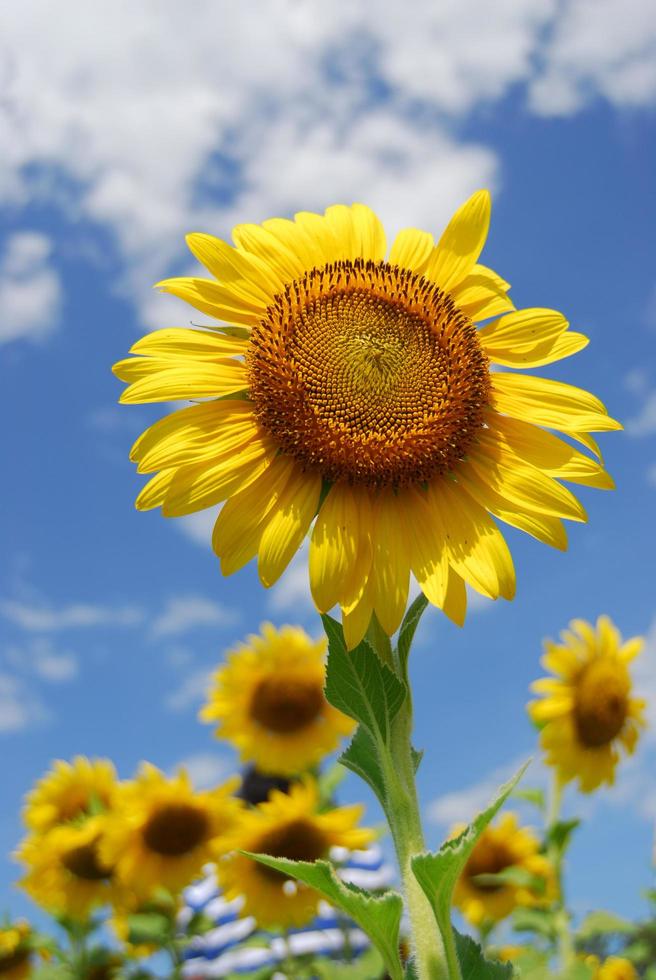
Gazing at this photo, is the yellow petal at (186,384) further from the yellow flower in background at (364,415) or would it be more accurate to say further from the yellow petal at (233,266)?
the yellow petal at (233,266)

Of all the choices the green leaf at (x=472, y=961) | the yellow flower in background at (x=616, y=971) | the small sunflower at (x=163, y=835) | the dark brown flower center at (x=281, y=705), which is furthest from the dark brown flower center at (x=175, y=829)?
the green leaf at (x=472, y=961)

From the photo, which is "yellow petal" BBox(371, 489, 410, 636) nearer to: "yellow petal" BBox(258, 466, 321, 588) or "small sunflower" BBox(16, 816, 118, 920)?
"yellow petal" BBox(258, 466, 321, 588)

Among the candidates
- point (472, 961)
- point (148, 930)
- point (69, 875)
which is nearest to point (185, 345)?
point (472, 961)

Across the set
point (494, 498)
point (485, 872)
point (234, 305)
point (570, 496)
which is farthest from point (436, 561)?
point (485, 872)

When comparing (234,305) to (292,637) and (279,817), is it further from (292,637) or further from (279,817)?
(292,637)

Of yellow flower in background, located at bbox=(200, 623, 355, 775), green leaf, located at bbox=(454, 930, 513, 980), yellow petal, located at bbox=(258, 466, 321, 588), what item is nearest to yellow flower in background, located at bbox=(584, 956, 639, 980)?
yellow flower in background, located at bbox=(200, 623, 355, 775)

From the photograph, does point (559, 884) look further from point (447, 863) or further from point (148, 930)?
point (447, 863)
